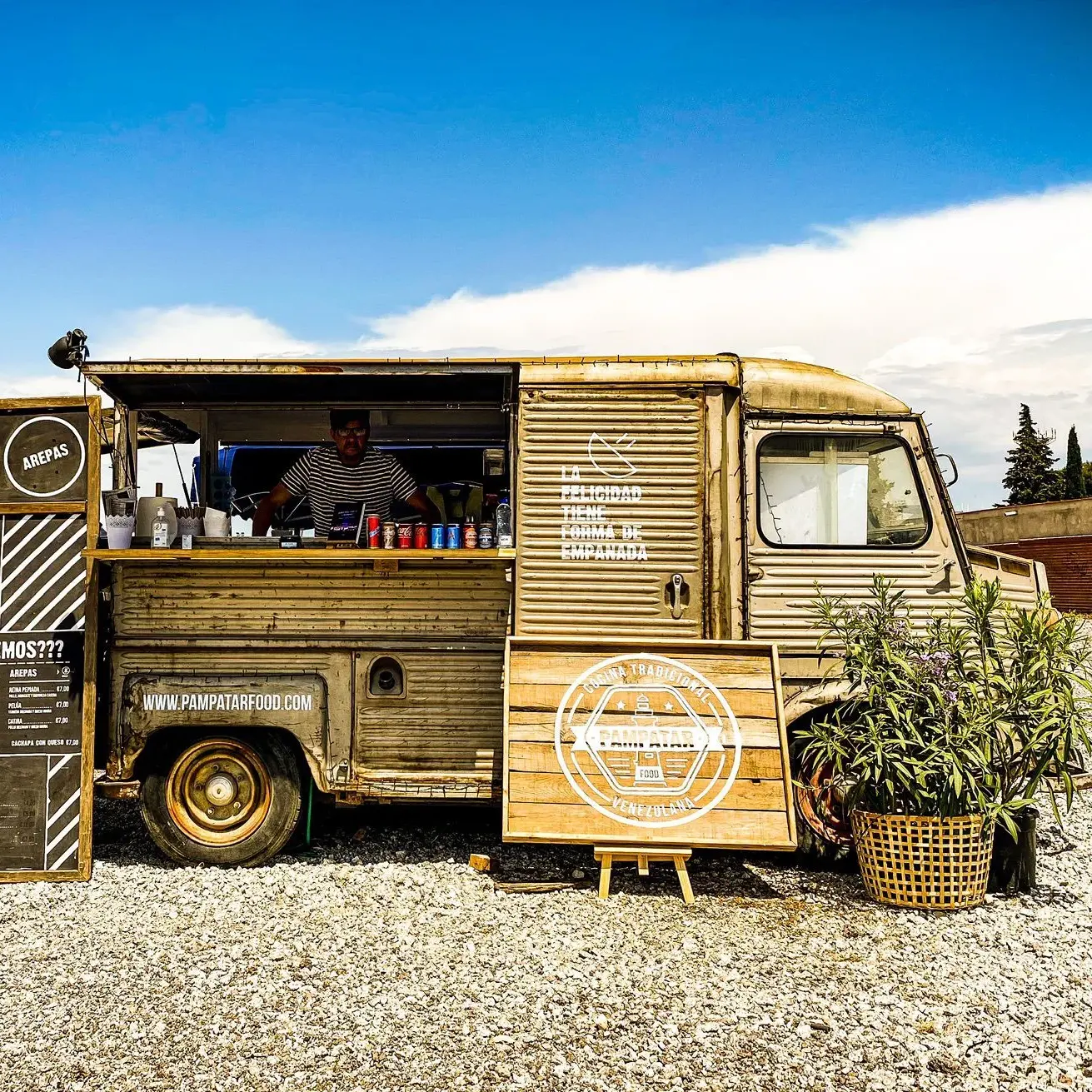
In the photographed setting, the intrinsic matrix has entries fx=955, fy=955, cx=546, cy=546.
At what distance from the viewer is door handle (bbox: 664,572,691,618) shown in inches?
233

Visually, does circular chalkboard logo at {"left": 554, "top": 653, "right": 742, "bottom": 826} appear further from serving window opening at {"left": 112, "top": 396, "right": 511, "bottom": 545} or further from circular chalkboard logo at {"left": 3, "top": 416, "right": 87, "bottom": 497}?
circular chalkboard logo at {"left": 3, "top": 416, "right": 87, "bottom": 497}

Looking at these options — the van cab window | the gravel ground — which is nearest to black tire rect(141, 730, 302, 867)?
the gravel ground

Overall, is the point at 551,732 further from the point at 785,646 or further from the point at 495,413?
the point at 495,413

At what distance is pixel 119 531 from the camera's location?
19.4ft

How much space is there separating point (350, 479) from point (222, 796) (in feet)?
7.49

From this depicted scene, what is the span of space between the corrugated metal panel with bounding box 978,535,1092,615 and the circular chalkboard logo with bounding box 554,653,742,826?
22.5 metres

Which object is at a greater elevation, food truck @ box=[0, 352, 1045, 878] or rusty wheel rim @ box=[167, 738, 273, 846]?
food truck @ box=[0, 352, 1045, 878]

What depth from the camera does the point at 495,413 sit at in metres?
7.79

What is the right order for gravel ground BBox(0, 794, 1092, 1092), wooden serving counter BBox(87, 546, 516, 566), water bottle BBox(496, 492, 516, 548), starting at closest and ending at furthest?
1. gravel ground BBox(0, 794, 1092, 1092)
2. wooden serving counter BBox(87, 546, 516, 566)
3. water bottle BBox(496, 492, 516, 548)

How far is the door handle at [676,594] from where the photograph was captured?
593 centimetres

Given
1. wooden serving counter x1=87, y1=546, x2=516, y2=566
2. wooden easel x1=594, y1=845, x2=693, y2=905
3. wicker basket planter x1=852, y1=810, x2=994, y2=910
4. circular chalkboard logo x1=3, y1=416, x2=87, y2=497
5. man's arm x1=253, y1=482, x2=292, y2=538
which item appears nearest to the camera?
wicker basket planter x1=852, y1=810, x2=994, y2=910

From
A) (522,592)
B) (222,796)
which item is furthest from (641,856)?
(222,796)

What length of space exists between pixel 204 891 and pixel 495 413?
4134 mm

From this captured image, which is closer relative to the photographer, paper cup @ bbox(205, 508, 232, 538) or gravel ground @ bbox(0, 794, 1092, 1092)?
gravel ground @ bbox(0, 794, 1092, 1092)
